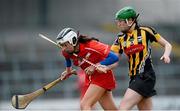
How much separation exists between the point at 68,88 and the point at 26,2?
19.7 ft

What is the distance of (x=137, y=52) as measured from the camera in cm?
1191

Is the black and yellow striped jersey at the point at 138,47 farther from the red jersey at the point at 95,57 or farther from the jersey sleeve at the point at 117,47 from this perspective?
the red jersey at the point at 95,57

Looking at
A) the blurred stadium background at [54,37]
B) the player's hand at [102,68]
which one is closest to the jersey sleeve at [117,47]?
the player's hand at [102,68]

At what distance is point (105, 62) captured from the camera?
40.0 ft

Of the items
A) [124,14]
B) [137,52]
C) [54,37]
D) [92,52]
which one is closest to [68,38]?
[92,52]

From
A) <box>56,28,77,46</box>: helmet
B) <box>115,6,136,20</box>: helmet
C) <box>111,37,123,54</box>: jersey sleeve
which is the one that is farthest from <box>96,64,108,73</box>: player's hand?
<box>115,6,136,20</box>: helmet

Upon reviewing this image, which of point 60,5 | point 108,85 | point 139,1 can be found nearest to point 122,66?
point 139,1

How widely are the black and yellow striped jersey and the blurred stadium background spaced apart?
7.80m

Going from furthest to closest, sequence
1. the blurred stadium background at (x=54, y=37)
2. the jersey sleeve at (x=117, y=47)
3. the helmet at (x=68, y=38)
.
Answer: the blurred stadium background at (x=54, y=37) < the jersey sleeve at (x=117, y=47) < the helmet at (x=68, y=38)

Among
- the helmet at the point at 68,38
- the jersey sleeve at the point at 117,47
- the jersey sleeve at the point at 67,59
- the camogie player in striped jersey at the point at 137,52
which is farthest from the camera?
the jersey sleeve at the point at 67,59

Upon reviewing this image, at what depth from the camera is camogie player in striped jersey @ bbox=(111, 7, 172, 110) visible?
39.1 feet

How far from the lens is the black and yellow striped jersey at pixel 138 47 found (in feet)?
39.1

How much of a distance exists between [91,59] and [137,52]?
0.73m

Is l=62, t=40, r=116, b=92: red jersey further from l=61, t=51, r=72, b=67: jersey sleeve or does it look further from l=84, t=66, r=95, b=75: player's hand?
l=84, t=66, r=95, b=75: player's hand
